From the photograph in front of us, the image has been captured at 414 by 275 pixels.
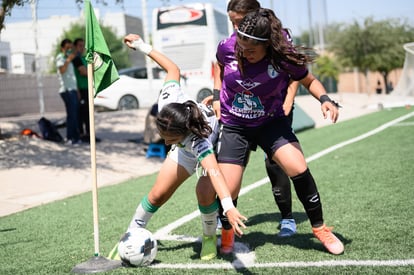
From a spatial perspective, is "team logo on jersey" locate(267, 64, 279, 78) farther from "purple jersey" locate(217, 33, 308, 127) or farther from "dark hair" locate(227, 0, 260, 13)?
"dark hair" locate(227, 0, 260, 13)

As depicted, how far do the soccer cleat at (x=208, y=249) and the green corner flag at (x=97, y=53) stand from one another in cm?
161

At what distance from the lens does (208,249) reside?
4930 millimetres

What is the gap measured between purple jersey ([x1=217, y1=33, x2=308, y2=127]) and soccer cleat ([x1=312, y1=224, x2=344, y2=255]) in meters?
1.04

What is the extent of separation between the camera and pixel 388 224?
552 cm

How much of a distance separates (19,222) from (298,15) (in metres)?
30.9

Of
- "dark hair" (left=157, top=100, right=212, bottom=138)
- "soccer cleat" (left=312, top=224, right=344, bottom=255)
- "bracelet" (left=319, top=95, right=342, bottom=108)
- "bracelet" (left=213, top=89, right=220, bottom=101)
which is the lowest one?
"soccer cleat" (left=312, top=224, right=344, bottom=255)

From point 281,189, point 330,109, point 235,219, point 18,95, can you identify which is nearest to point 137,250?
point 235,219

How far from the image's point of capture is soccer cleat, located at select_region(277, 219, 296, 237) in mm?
5512

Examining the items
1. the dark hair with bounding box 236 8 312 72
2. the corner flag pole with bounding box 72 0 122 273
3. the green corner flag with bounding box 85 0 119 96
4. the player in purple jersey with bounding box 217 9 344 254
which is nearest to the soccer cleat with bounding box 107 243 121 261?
the corner flag pole with bounding box 72 0 122 273

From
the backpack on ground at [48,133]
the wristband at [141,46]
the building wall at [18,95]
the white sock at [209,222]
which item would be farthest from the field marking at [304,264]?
the building wall at [18,95]

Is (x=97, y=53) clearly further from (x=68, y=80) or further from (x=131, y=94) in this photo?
(x=131, y=94)

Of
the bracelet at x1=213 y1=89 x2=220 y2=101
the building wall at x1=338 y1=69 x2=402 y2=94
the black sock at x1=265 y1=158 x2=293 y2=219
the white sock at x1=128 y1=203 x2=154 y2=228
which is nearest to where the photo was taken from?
the white sock at x1=128 y1=203 x2=154 y2=228

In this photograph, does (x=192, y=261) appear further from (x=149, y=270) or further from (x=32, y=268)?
(x=32, y=268)

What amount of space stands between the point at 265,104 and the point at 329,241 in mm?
1256
